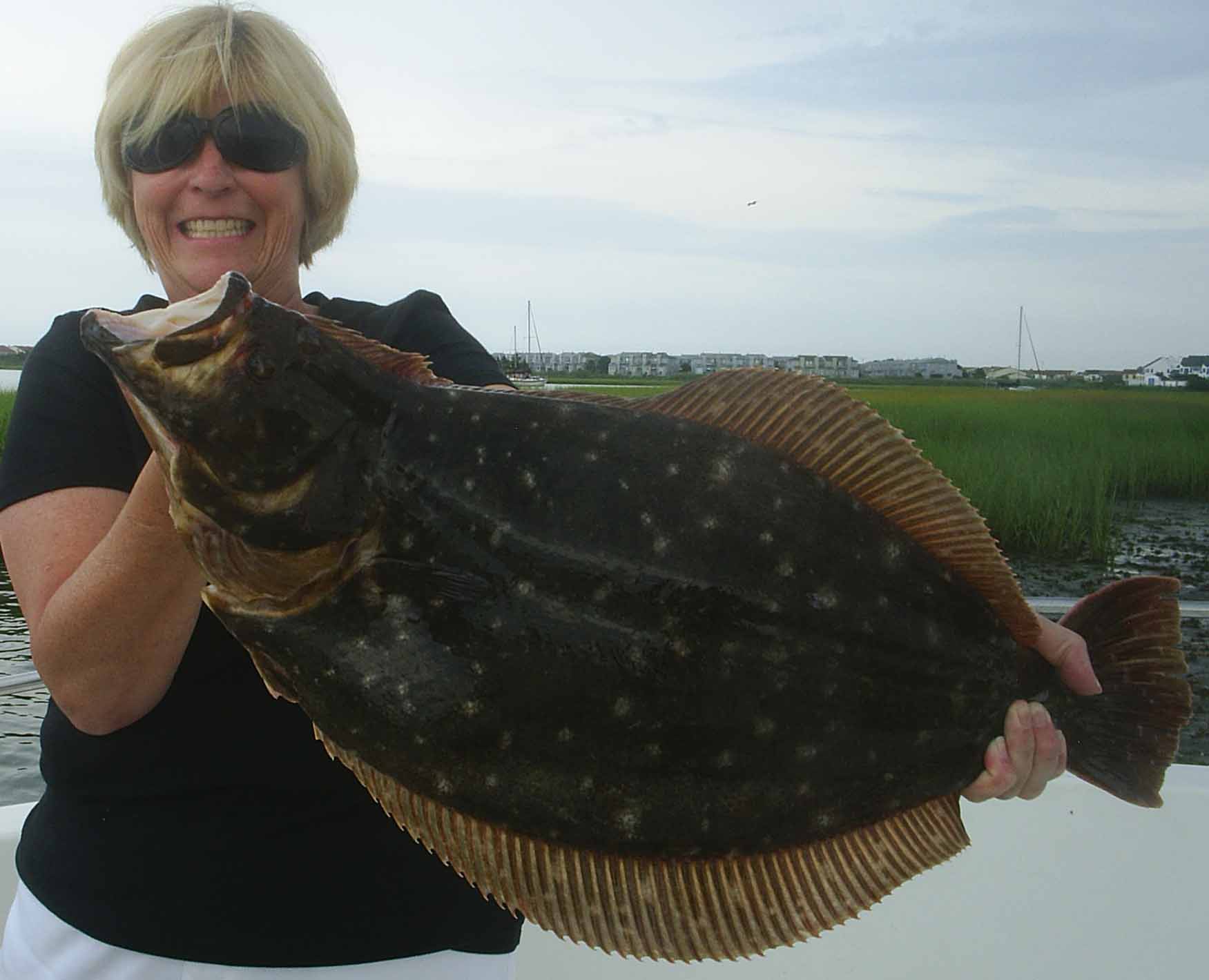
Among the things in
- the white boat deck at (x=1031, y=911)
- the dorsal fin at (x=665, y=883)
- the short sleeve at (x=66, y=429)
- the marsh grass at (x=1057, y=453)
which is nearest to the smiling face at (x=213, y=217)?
the short sleeve at (x=66, y=429)

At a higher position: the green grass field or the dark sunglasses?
the dark sunglasses

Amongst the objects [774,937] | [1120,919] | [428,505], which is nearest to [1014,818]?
[1120,919]

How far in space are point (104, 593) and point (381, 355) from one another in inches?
20.5

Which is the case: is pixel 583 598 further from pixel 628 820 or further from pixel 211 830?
pixel 211 830

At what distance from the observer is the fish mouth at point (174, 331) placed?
1.32 m

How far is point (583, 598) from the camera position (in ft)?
4.84

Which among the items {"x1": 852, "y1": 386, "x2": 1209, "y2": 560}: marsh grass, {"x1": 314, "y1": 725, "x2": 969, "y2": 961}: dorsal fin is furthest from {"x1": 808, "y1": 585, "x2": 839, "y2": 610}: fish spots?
{"x1": 852, "y1": 386, "x2": 1209, "y2": 560}: marsh grass

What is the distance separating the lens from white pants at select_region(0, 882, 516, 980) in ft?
5.88

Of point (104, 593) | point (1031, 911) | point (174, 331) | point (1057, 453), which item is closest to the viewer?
point (174, 331)

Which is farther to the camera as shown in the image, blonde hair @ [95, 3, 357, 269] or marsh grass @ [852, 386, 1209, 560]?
marsh grass @ [852, 386, 1209, 560]

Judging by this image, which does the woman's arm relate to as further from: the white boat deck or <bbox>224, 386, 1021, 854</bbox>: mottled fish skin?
the white boat deck

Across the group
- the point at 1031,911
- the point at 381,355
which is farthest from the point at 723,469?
the point at 1031,911

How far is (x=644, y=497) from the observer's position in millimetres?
1508

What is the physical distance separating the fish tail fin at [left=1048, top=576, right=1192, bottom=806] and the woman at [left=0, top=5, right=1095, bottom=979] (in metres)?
0.07
